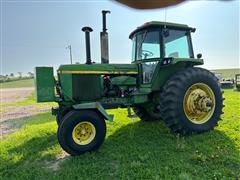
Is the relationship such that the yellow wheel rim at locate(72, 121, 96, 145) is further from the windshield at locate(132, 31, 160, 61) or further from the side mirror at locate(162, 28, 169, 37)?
Answer: the side mirror at locate(162, 28, 169, 37)

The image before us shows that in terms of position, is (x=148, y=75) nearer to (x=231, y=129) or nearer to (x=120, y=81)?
(x=120, y=81)

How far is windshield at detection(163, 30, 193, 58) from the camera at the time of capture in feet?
16.6

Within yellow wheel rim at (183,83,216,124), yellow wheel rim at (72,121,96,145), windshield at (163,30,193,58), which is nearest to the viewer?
yellow wheel rim at (72,121,96,145)

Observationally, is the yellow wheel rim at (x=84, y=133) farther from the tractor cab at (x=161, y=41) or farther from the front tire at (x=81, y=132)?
the tractor cab at (x=161, y=41)

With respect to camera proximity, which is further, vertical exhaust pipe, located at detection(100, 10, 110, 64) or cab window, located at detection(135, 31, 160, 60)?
vertical exhaust pipe, located at detection(100, 10, 110, 64)

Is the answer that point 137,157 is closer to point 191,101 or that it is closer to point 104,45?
point 191,101

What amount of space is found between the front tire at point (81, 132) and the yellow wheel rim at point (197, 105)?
1.79m

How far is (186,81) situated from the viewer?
4598 millimetres

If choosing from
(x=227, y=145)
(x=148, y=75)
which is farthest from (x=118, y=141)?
(x=227, y=145)

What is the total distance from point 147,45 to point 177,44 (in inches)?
26.5

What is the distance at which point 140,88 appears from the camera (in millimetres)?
5094

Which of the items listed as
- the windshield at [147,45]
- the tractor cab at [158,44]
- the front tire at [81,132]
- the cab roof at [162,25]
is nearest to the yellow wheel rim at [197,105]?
the tractor cab at [158,44]

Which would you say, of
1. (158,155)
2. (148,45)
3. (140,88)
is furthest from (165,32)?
(158,155)

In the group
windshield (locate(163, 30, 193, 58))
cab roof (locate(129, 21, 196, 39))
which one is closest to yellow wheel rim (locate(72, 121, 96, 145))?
windshield (locate(163, 30, 193, 58))
